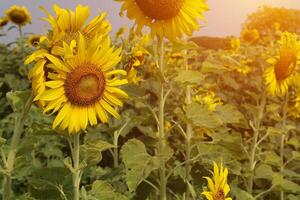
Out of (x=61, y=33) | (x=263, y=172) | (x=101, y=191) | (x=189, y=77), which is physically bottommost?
(x=263, y=172)

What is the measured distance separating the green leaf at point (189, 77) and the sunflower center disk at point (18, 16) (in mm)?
6210

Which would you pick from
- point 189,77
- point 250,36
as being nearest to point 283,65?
point 189,77

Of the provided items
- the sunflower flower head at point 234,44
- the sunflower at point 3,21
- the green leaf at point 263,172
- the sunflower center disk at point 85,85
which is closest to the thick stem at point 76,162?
the sunflower center disk at point 85,85

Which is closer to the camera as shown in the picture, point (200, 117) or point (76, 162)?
point (76, 162)

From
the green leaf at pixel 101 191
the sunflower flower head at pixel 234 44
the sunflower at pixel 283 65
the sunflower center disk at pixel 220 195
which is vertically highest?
the sunflower at pixel 283 65

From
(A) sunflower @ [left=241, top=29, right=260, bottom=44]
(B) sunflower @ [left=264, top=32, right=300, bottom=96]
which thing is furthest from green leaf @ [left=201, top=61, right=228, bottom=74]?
(A) sunflower @ [left=241, top=29, right=260, bottom=44]

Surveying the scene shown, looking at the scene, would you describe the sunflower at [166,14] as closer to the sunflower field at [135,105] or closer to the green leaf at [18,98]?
the sunflower field at [135,105]

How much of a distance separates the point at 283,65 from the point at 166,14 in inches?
54.4

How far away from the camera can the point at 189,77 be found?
3162 millimetres

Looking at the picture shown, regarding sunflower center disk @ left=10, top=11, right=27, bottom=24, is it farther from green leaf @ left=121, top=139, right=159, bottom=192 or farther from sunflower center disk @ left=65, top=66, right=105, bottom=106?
sunflower center disk @ left=65, top=66, right=105, bottom=106

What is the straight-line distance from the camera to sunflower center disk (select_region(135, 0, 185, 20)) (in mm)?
3025

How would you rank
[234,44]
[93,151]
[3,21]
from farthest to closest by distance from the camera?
[3,21] → [234,44] → [93,151]

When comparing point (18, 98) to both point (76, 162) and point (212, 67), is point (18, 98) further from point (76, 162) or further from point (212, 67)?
point (212, 67)

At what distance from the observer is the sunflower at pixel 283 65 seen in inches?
163
